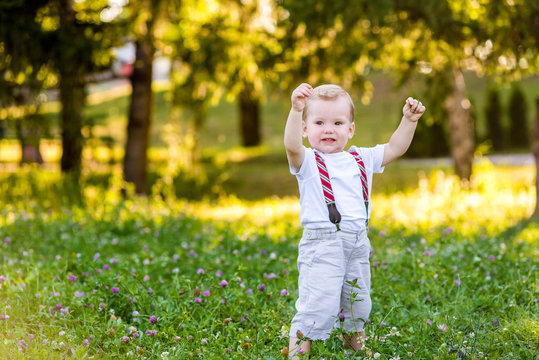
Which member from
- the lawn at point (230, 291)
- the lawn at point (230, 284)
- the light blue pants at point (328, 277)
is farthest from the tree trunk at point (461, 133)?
the light blue pants at point (328, 277)

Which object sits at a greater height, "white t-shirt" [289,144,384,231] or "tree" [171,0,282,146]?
"tree" [171,0,282,146]

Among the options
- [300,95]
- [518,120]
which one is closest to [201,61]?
[300,95]

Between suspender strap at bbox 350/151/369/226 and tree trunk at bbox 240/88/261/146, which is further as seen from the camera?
tree trunk at bbox 240/88/261/146

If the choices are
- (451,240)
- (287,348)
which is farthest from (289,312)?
(451,240)

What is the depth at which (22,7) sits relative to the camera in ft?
30.4

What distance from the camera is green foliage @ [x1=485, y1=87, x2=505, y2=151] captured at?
24453mm

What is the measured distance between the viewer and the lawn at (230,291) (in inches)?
145

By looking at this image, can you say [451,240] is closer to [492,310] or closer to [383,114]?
[492,310]

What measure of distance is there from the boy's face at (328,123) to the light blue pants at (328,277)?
1.63 feet

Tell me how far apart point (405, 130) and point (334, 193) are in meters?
0.59

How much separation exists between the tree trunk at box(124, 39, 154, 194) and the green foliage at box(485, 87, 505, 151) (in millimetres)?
16255

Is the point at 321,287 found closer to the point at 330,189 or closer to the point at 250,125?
the point at 330,189

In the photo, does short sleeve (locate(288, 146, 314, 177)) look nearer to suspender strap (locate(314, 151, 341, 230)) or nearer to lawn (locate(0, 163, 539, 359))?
suspender strap (locate(314, 151, 341, 230))

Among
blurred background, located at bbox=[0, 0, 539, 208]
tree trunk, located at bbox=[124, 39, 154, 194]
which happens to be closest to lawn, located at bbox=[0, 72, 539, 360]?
blurred background, located at bbox=[0, 0, 539, 208]
